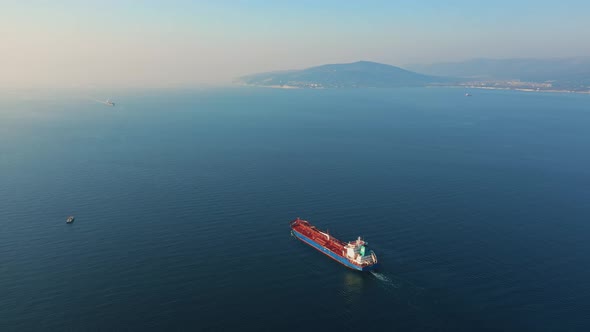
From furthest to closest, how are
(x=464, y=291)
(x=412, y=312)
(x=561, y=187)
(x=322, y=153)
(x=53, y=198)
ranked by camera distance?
(x=322, y=153), (x=561, y=187), (x=53, y=198), (x=464, y=291), (x=412, y=312)

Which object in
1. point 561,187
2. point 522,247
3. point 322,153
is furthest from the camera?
point 322,153

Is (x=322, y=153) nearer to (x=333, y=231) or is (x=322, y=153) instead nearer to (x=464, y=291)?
(x=333, y=231)

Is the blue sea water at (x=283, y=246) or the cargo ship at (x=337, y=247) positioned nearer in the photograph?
the blue sea water at (x=283, y=246)

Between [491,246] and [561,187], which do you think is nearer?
[491,246]

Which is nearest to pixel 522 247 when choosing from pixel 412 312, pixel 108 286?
pixel 412 312

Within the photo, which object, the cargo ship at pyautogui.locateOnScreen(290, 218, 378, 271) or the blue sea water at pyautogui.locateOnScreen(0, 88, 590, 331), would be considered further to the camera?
the cargo ship at pyautogui.locateOnScreen(290, 218, 378, 271)

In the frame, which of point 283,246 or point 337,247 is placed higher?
point 337,247
